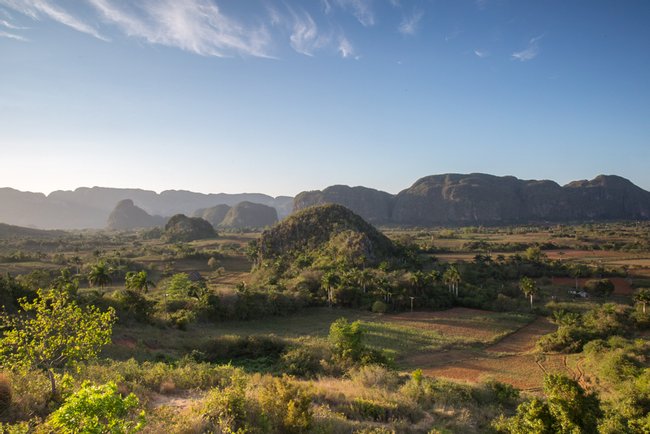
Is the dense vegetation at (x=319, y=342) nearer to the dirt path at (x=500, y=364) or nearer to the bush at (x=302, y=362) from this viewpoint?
the bush at (x=302, y=362)

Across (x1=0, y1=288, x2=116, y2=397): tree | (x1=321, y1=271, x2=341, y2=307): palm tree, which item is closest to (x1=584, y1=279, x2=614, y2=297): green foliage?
(x1=321, y1=271, x2=341, y2=307): palm tree

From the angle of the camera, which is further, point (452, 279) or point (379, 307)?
point (452, 279)

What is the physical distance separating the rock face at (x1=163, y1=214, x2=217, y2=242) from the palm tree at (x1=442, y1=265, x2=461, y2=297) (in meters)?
124

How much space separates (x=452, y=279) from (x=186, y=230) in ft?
440

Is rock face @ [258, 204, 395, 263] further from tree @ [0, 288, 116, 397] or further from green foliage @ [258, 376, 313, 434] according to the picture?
tree @ [0, 288, 116, 397]

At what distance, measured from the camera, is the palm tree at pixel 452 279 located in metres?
54.7

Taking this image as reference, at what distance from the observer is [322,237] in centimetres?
8300

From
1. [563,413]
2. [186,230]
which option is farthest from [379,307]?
[186,230]

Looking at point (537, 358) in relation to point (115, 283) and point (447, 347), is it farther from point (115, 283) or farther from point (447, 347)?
point (115, 283)

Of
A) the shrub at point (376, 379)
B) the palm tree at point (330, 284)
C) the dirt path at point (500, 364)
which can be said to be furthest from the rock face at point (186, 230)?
the shrub at point (376, 379)

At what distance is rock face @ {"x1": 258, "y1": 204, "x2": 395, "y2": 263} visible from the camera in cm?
7531

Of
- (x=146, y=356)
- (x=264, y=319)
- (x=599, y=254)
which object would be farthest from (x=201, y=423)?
(x=599, y=254)

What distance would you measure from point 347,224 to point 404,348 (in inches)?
1933

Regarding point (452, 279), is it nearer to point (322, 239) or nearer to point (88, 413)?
point (322, 239)
